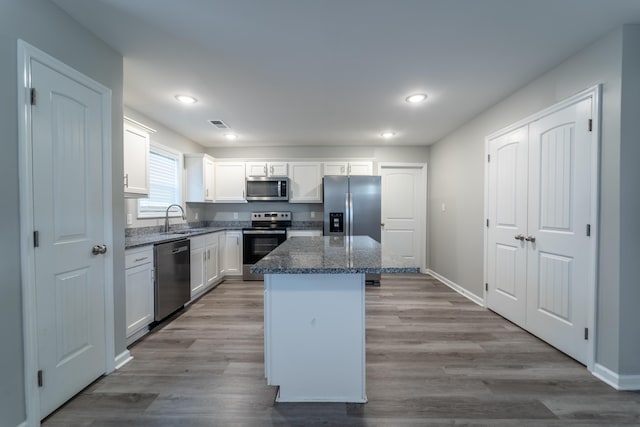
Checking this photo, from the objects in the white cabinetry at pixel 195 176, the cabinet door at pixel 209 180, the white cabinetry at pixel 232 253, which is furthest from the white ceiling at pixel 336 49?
the white cabinetry at pixel 232 253

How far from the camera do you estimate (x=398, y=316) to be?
3014 millimetres

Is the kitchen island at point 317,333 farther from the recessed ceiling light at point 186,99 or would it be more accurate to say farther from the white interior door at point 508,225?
the recessed ceiling light at point 186,99

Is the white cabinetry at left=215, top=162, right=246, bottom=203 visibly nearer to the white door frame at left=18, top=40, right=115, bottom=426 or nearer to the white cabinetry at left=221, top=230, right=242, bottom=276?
Answer: the white cabinetry at left=221, top=230, right=242, bottom=276

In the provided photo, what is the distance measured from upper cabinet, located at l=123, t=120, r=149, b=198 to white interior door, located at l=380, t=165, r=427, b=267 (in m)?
3.68

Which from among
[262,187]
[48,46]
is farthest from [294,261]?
[262,187]

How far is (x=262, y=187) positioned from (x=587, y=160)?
4.01m

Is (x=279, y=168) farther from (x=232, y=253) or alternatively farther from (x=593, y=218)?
(x=593, y=218)

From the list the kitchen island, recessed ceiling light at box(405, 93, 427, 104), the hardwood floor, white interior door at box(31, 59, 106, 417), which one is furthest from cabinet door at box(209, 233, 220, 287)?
recessed ceiling light at box(405, 93, 427, 104)

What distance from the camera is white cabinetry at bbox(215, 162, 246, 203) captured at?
4785 millimetres

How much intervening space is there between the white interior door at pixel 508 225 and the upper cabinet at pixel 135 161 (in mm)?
3782

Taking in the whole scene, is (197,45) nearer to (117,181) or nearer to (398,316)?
(117,181)

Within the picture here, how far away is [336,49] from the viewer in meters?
2.01

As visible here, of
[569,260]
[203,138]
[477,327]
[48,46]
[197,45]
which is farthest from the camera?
[203,138]

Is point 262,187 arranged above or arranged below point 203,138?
below
